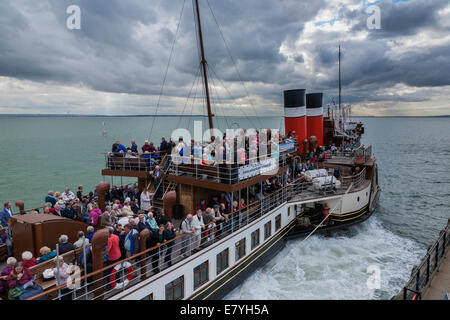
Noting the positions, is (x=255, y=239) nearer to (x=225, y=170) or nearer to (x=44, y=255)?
(x=225, y=170)

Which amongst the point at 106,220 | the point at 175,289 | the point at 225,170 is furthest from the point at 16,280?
the point at 225,170

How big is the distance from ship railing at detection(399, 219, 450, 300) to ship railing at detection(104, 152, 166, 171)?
12463 millimetres

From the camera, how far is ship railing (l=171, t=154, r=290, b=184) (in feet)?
42.0

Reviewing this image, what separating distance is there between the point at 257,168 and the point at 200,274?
221 inches

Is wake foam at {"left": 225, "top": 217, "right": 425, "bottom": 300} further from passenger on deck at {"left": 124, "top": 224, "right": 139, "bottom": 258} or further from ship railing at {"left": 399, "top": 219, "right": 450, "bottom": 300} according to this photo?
passenger on deck at {"left": 124, "top": 224, "right": 139, "bottom": 258}

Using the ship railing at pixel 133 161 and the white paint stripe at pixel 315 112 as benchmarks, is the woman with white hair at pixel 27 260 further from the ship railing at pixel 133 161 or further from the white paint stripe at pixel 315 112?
the white paint stripe at pixel 315 112

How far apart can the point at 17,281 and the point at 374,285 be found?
1533 centimetres

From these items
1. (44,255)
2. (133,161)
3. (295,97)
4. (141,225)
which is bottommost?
(44,255)

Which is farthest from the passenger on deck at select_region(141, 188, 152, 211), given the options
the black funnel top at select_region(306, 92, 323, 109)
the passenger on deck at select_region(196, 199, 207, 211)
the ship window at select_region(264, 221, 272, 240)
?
the black funnel top at select_region(306, 92, 323, 109)

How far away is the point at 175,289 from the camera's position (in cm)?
1021

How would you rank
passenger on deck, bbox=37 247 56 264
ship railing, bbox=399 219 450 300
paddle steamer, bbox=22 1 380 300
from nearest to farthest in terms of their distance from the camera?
ship railing, bbox=399 219 450 300
passenger on deck, bbox=37 247 56 264
paddle steamer, bbox=22 1 380 300

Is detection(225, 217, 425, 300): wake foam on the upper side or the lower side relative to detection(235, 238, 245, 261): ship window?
lower

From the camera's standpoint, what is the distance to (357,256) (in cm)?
1747
